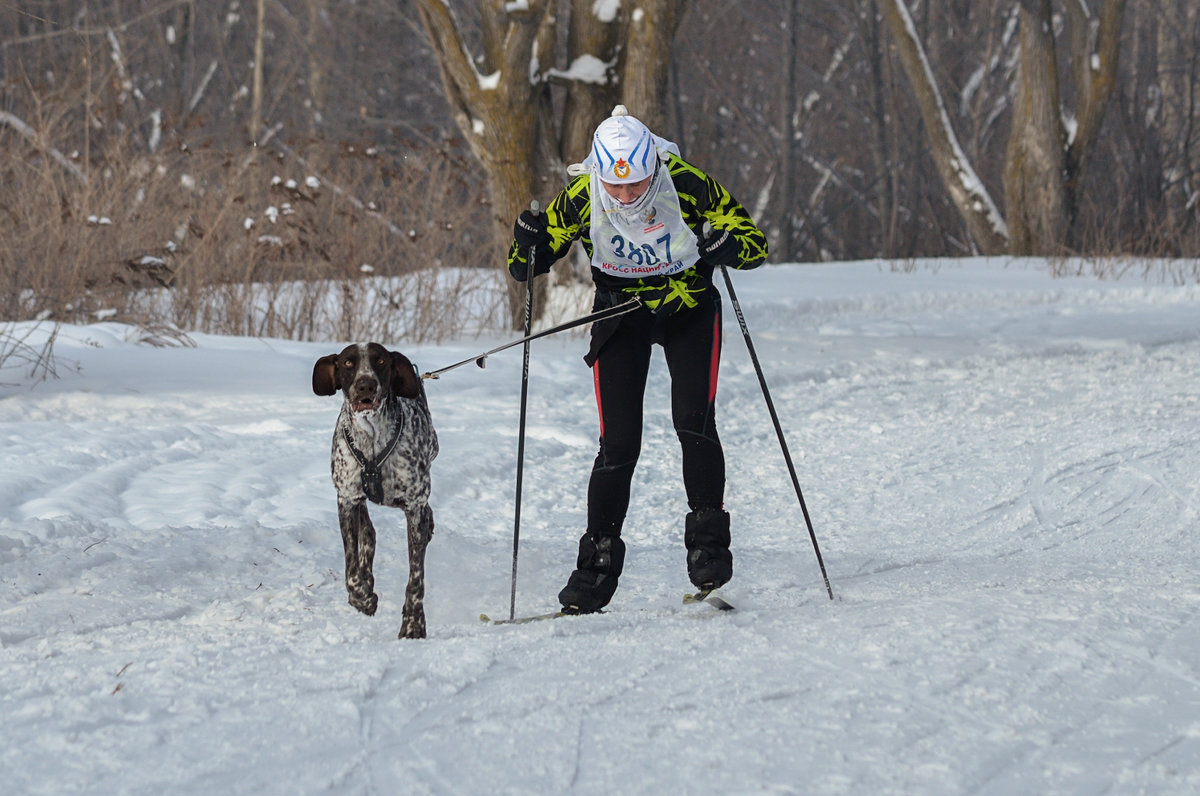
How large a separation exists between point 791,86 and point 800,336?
13.5 meters

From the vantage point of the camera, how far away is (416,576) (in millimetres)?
4551

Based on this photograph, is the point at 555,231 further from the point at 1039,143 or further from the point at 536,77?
the point at 1039,143

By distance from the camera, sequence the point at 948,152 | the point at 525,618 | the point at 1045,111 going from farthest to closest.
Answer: the point at 948,152, the point at 1045,111, the point at 525,618

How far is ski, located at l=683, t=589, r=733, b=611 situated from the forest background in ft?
13.1

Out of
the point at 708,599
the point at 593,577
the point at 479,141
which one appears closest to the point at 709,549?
the point at 708,599

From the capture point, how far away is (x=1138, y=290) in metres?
16.3

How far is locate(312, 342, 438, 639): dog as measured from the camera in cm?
429

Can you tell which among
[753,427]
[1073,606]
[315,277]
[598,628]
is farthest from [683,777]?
[315,277]

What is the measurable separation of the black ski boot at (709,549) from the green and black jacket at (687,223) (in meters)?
0.79

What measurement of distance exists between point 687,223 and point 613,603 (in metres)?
1.55

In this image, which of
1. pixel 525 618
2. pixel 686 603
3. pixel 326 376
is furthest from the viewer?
pixel 686 603

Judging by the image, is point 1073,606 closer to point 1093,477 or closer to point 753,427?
point 1093,477

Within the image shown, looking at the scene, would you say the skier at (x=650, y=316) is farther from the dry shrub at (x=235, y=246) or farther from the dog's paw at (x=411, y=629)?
the dry shrub at (x=235, y=246)

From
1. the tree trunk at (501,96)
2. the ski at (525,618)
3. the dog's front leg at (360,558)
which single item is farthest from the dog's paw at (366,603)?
the tree trunk at (501,96)
